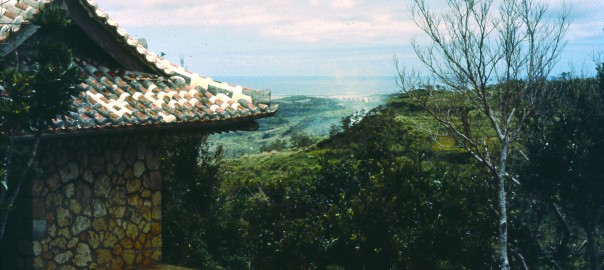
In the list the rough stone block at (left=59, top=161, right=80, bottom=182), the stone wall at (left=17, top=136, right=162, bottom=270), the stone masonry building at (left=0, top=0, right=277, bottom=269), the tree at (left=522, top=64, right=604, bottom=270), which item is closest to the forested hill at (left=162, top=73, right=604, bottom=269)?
the tree at (left=522, top=64, right=604, bottom=270)

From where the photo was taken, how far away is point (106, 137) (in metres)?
9.38

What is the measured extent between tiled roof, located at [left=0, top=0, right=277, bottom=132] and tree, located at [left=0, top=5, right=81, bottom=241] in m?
0.32

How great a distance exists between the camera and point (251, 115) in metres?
9.92

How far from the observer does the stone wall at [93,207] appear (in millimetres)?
8820

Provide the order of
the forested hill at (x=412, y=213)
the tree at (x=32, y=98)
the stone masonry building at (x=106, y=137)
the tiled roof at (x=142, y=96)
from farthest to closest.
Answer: the forested hill at (x=412, y=213), the stone masonry building at (x=106, y=137), the tiled roof at (x=142, y=96), the tree at (x=32, y=98)

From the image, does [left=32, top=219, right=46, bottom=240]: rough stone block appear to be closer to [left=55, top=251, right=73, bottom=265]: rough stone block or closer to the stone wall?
the stone wall

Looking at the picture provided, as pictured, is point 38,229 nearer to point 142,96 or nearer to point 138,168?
point 138,168

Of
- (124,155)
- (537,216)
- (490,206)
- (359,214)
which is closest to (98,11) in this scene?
(124,155)

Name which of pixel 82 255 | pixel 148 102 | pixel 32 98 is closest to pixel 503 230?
pixel 148 102

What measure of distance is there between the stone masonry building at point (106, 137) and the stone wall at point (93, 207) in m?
0.01

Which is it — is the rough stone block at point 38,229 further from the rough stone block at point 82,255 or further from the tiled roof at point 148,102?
the tiled roof at point 148,102

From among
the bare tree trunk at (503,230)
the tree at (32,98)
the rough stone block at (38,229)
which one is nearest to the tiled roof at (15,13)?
the tree at (32,98)

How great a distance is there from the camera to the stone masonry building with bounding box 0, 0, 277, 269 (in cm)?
859

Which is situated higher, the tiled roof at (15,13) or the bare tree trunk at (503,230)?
the tiled roof at (15,13)
